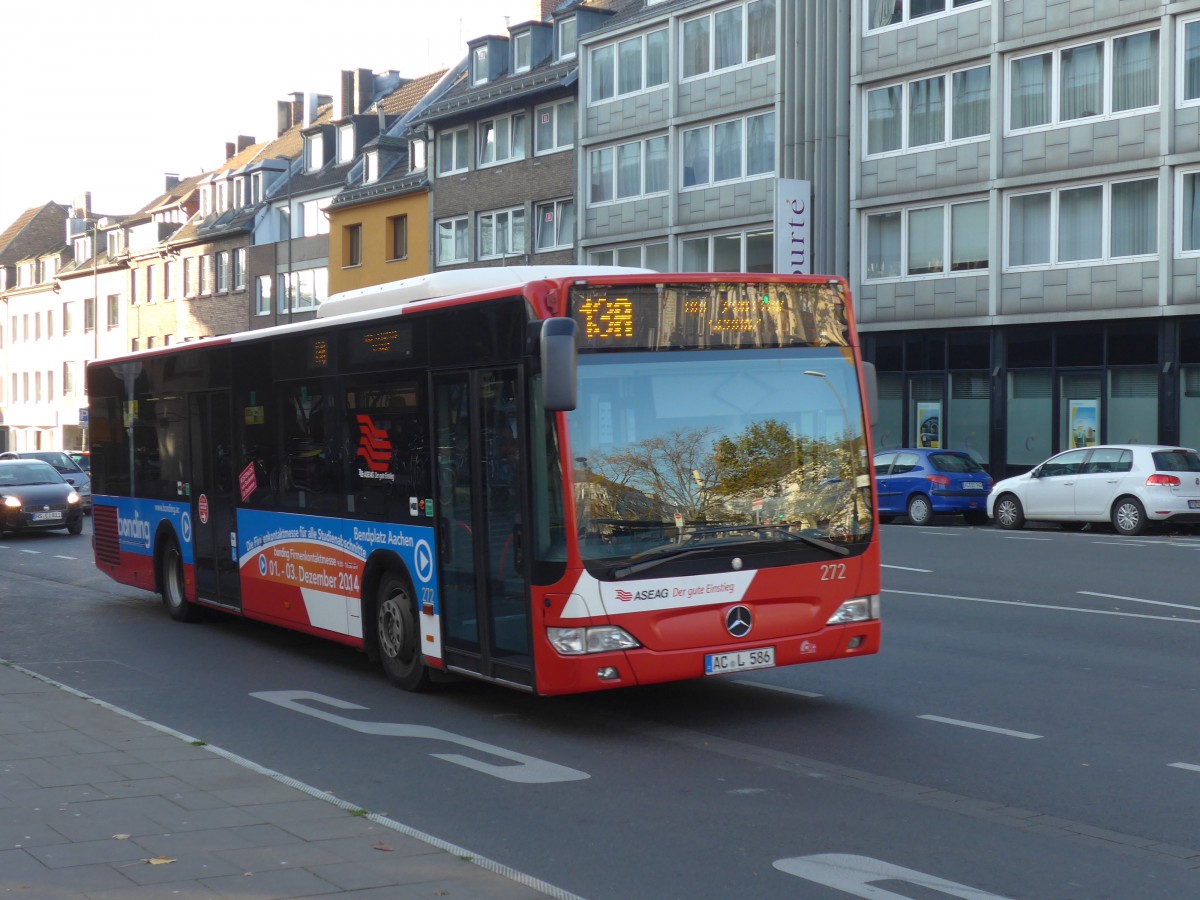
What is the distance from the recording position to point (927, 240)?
36875 millimetres

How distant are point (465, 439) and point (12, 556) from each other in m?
18.2

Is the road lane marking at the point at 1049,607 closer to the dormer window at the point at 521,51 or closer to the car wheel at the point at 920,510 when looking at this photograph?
the car wheel at the point at 920,510

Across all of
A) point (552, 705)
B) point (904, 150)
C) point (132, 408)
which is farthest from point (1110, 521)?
point (552, 705)

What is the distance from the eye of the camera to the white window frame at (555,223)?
4866cm

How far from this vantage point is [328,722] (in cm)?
977

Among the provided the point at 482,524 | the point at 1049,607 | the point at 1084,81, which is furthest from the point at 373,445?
the point at 1084,81

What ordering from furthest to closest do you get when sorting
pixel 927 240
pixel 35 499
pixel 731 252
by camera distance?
1. pixel 731 252
2. pixel 927 240
3. pixel 35 499

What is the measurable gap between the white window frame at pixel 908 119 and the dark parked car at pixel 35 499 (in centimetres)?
2001

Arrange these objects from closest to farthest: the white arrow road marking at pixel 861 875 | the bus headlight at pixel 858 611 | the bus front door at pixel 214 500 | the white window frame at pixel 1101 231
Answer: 1. the white arrow road marking at pixel 861 875
2. the bus headlight at pixel 858 611
3. the bus front door at pixel 214 500
4. the white window frame at pixel 1101 231

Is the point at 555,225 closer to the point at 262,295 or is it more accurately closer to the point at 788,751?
the point at 262,295

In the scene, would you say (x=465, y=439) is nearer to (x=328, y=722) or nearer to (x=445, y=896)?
(x=328, y=722)

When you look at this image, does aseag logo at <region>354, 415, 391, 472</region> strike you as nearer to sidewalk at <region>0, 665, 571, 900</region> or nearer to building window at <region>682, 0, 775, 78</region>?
sidewalk at <region>0, 665, 571, 900</region>

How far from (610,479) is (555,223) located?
41.1m

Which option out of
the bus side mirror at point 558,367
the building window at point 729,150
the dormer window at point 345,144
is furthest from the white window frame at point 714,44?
the bus side mirror at point 558,367
